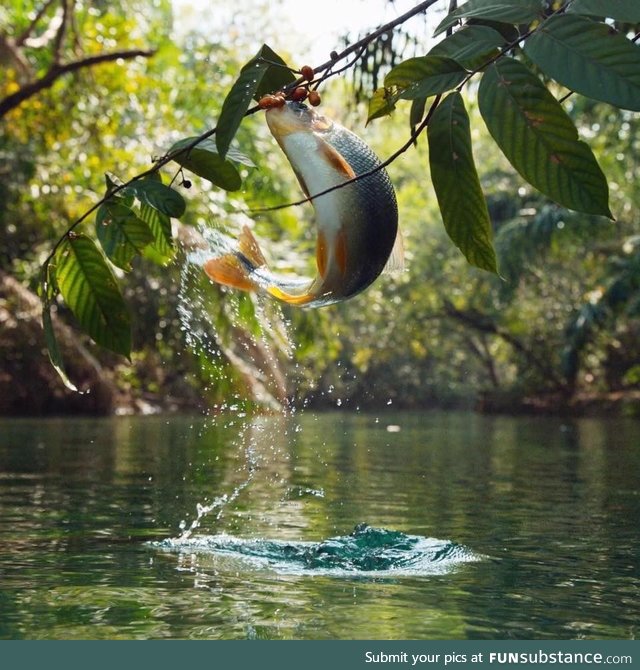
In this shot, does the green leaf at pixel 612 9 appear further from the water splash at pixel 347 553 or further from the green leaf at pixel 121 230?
the water splash at pixel 347 553

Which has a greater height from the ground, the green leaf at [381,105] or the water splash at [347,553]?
the green leaf at [381,105]

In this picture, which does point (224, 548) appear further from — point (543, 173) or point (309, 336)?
point (309, 336)

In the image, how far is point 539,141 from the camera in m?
1.69

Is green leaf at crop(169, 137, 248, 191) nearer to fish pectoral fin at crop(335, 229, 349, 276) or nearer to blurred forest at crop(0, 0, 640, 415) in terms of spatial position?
fish pectoral fin at crop(335, 229, 349, 276)

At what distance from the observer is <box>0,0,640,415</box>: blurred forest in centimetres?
1891

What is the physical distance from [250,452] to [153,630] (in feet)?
30.6

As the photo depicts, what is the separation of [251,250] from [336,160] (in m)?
0.40

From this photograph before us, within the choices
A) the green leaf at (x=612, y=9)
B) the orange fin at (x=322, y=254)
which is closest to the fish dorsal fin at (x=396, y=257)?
the orange fin at (x=322, y=254)

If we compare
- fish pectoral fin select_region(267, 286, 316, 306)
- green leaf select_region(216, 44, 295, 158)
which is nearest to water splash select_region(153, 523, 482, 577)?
fish pectoral fin select_region(267, 286, 316, 306)

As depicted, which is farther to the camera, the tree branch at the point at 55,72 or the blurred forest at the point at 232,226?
the blurred forest at the point at 232,226

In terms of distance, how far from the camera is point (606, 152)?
28.0m

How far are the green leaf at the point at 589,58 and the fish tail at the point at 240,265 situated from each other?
1033 millimetres

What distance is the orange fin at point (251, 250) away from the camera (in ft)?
8.56

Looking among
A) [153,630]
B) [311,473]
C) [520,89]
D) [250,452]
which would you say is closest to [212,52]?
[250,452]
